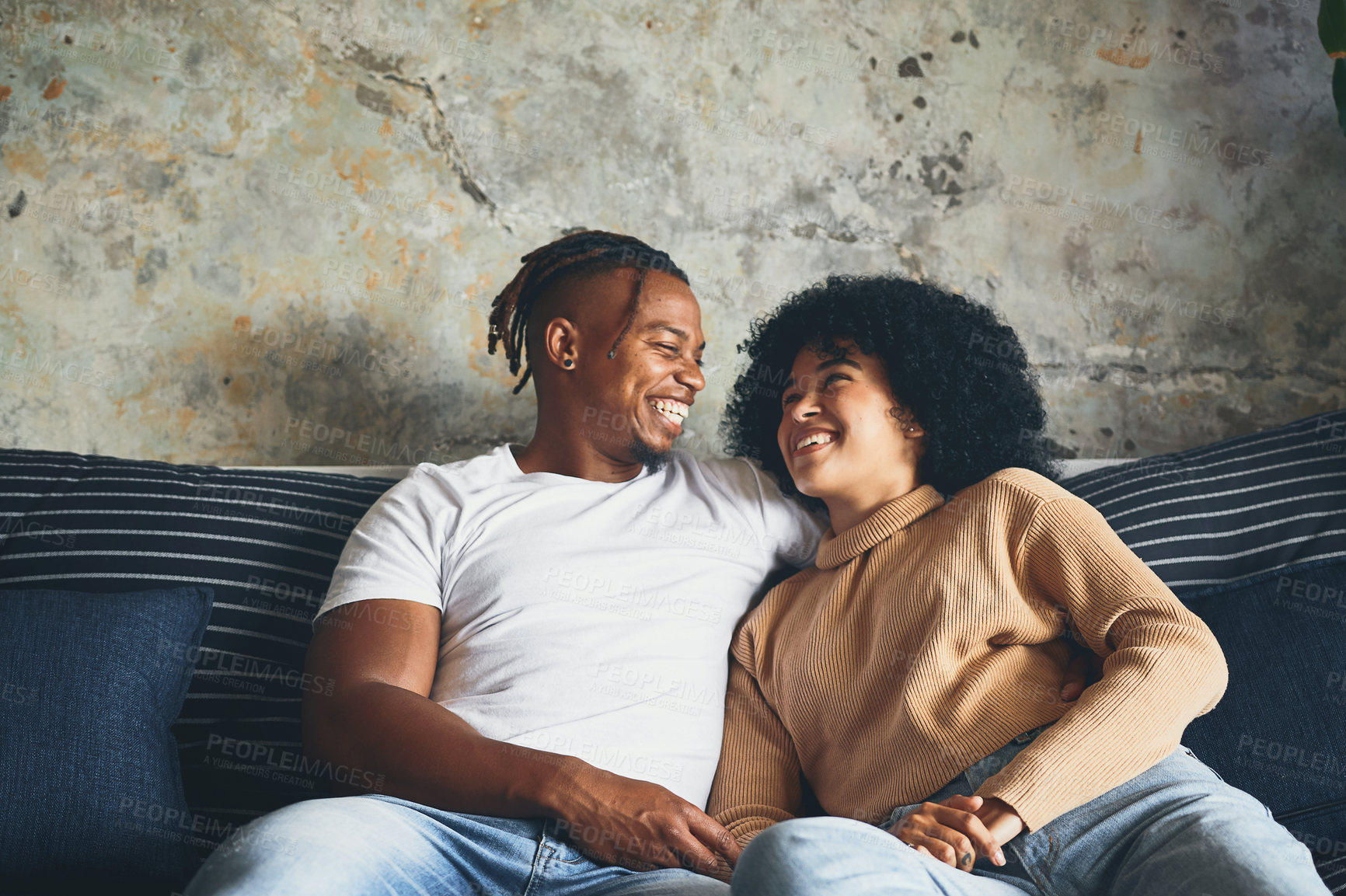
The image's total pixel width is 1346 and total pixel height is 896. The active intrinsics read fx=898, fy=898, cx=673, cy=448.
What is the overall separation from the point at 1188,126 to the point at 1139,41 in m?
0.23

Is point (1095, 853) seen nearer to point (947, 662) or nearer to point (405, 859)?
point (947, 662)

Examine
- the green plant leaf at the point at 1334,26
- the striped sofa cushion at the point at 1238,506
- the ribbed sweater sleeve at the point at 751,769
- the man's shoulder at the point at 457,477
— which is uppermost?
the green plant leaf at the point at 1334,26

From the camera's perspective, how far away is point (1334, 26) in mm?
→ 1809

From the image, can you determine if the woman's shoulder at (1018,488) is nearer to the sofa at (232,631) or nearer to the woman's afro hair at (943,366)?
the woman's afro hair at (943,366)

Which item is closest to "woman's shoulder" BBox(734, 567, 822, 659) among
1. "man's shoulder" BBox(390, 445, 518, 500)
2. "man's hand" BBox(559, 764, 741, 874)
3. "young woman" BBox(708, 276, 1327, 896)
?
"young woman" BBox(708, 276, 1327, 896)

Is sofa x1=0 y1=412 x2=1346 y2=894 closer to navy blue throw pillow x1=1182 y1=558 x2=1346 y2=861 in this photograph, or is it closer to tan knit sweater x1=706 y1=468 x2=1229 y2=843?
navy blue throw pillow x1=1182 y1=558 x2=1346 y2=861

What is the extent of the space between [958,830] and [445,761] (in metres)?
0.65

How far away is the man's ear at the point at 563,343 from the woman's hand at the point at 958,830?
1.00m

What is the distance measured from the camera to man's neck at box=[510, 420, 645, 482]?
5.47 ft

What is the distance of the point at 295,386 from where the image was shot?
200 cm

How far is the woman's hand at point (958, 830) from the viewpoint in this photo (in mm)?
1009

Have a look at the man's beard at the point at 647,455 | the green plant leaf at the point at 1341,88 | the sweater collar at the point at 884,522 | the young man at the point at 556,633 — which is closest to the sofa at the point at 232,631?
the young man at the point at 556,633

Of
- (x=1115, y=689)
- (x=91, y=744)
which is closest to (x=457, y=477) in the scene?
(x=91, y=744)

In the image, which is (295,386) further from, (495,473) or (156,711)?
(156,711)
